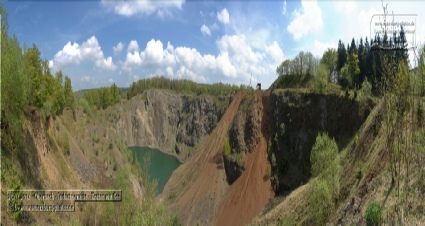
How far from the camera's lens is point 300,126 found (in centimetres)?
3612

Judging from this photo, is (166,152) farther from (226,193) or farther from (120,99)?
(226,193)

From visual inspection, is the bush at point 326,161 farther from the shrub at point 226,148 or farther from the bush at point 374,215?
the shrub at point 226,148

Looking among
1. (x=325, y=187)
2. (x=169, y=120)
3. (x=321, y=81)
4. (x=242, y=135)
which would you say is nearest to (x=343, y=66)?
(x=321, y=81)

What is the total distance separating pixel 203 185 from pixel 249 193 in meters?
5.85

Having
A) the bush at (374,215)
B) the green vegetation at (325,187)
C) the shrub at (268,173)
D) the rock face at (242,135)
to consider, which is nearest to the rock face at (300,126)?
the shrub at (268,173)

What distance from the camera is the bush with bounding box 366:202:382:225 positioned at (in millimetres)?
8695

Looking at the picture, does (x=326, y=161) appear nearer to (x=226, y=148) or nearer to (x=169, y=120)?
(x=226, y=148)

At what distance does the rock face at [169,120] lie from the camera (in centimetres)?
9420

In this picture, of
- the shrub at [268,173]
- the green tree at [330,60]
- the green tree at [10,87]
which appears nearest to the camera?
the green tree at [10,87]

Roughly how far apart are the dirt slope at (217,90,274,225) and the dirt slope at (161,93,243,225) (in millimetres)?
1316

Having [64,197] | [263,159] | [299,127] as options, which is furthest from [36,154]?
[299,127]

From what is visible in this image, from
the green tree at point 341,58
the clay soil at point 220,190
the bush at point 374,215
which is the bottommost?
the clay soil at point 220,190

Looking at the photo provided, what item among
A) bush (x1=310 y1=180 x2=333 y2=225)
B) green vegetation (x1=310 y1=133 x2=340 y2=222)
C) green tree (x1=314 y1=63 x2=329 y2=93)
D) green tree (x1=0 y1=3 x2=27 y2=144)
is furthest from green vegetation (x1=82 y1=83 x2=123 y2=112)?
bush (x1=310 y1=180 x2=333 y2=225)

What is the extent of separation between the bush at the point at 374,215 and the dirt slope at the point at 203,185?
24234 millimetres
